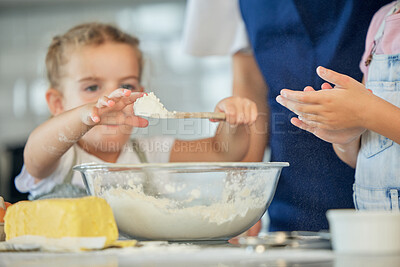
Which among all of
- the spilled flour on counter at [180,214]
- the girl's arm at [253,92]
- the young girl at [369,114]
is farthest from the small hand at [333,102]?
the girl's arm at [253,92]

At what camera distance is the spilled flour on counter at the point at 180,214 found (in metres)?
0.58

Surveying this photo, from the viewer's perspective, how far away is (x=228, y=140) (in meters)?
0.88

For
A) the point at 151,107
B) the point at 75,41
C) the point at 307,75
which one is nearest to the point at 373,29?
the point at 307,75

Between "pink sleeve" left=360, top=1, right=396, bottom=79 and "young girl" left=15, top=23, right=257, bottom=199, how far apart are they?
198 millimetres

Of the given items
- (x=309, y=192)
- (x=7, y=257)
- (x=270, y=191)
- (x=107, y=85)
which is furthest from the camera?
(x=107, y=85)

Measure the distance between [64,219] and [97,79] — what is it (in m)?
0.43

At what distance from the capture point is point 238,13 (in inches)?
46.1

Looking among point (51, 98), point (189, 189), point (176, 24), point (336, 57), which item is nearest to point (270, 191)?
point (189, 189)

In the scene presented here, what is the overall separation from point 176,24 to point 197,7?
172cm

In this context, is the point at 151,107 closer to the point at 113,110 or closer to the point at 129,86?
the point at 113,110

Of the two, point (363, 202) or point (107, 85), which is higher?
point (107, 85)

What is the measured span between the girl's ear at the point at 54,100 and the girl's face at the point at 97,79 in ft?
0.05

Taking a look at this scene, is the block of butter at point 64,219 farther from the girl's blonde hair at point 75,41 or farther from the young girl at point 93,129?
the girl's blonde hair at point 75,41

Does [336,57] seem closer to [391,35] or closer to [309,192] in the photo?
[391,35]
